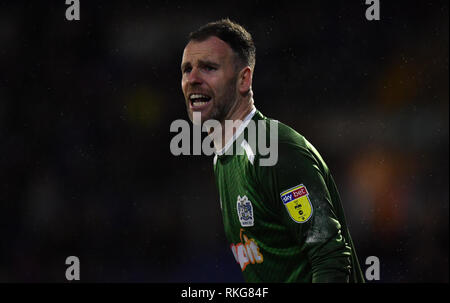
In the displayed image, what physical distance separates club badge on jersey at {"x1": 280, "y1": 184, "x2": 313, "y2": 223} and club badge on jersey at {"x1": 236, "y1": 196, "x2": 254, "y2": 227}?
0.89ft

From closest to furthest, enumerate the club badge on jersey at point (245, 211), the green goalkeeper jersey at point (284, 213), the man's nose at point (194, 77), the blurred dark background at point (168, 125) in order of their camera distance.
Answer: the green goalkeeper jersey at point (284, 213) < the club badge on jersey at point (245, 211) < the man's nose at point (194, 77) < the blurred dark background at point (168, 125)

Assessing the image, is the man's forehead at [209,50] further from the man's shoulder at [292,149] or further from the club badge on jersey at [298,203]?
the club badge on jersey at [298,203]

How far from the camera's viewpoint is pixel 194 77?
292cm

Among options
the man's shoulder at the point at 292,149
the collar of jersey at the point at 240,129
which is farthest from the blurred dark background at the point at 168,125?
the man's shoulder at the point at 292,149

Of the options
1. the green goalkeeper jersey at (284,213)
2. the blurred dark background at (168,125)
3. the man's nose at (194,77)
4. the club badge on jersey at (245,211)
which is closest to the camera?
the green goalkeeper jersey at (284,213)

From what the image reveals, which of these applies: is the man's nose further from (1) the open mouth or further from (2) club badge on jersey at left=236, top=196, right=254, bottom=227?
(2) club badge on jersey at left=236, top=196, right=254, bottom=227

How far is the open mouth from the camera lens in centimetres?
294

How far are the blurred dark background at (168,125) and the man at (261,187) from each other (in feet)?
15.2

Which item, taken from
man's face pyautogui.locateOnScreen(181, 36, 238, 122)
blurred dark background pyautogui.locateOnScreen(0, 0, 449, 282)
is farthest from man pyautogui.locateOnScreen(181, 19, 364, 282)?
blurred dark background pyautogui.locateOnScreen(0, 0, 449, 282)

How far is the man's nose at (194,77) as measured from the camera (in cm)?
291

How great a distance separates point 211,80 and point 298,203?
86 centimetres

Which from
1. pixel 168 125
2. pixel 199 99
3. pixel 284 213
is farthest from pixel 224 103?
pixel 168 125

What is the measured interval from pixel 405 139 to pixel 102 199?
176 inches

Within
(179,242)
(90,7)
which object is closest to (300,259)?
(179,242)
